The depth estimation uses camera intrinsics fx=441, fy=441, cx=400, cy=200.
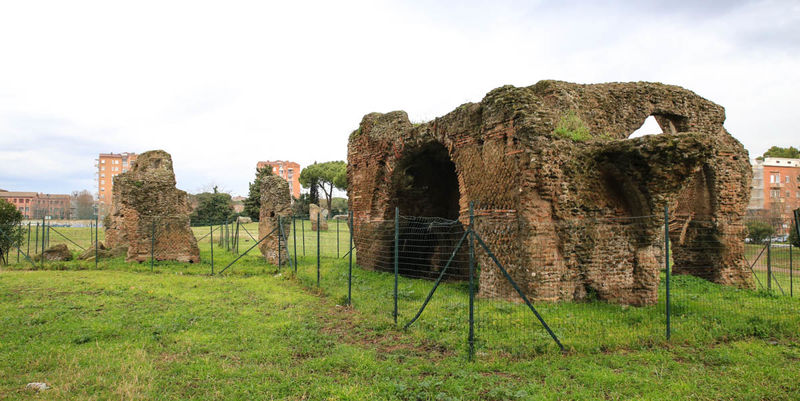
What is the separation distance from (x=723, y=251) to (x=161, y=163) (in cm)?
2151

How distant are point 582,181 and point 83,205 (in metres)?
95.8

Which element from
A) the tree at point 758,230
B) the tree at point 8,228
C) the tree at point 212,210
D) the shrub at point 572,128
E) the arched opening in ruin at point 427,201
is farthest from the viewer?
the tree at point 212,210

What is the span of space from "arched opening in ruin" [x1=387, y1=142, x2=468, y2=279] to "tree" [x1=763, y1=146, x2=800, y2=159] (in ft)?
163

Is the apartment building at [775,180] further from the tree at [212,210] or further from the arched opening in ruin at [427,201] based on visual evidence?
the tree at [212,210]

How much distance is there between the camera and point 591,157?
9617 millimetres

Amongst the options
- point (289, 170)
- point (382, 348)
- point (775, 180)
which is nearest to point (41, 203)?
point (289, 170)

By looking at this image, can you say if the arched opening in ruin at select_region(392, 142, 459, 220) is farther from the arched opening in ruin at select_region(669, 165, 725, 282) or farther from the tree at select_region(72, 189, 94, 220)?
the tree at select_region(72, 189, 94, 220)

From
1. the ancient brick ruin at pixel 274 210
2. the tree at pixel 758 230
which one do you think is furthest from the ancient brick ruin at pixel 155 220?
the tree at pixel 758 230

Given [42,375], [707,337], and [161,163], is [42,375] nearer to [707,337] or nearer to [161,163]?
[707,337]

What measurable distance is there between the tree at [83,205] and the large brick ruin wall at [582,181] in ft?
262

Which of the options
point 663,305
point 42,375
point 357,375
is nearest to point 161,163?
point 42,375

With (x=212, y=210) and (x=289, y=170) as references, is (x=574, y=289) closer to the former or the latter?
(x=212, y=210)

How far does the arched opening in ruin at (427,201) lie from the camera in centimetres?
1424

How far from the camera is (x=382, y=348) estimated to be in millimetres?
6668
